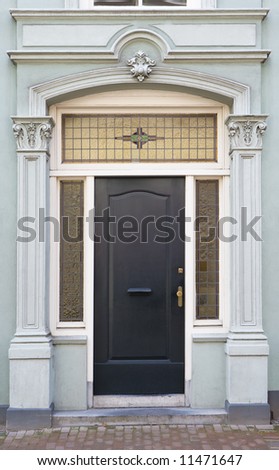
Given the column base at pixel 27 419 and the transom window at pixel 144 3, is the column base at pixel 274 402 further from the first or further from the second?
the transom window at pixel 144 3

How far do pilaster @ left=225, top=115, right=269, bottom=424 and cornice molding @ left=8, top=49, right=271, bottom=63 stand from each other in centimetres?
65

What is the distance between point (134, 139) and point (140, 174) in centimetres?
41

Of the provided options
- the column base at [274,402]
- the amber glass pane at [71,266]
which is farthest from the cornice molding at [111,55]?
the column base at [274,402]

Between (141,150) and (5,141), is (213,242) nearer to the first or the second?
(141,150)

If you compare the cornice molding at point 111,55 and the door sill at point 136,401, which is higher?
the cornice molding at point 111,55

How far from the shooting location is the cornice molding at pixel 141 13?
5.27m

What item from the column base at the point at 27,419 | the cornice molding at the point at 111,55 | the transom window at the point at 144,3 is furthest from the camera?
the transom window at the point at 144,3

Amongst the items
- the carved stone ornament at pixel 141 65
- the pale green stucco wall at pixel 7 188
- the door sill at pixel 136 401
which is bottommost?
the door sill at pixel 136 401

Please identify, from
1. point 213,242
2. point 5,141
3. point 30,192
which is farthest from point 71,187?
point 213,242

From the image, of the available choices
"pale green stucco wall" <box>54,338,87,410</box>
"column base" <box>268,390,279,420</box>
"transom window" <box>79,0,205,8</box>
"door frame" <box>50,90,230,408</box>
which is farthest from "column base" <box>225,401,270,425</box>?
"transom window" <box>79,0,205,8</box>

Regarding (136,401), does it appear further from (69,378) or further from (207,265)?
(207,265)

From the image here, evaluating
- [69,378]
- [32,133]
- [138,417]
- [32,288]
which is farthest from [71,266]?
[138,417]

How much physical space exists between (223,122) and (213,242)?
1341 mm

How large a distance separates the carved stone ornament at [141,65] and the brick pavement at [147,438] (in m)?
3.65
